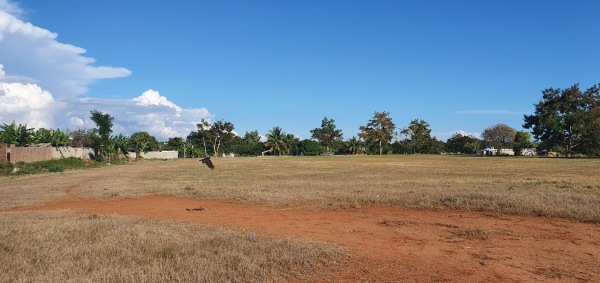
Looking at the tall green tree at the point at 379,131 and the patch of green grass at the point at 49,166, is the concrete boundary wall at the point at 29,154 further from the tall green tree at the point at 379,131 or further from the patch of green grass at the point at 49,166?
the tall green tree at the point at 379,131

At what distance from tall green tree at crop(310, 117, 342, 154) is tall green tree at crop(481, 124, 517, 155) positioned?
145ft

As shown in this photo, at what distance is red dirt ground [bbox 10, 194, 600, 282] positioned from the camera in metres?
6.04

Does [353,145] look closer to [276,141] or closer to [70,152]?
[276,141]

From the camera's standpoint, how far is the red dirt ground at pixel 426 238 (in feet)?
19.8

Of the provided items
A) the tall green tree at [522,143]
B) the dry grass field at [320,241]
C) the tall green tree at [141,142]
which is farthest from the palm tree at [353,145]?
the dry grass field at [320,241]

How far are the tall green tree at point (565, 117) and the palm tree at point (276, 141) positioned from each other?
65563mm

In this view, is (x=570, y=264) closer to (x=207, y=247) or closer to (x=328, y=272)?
(x=328, y=272)

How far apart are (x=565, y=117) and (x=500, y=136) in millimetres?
47011

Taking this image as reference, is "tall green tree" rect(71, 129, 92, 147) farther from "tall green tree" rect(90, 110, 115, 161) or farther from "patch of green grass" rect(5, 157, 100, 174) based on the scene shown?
"patch of green grass" rect(5, 157, 100, 174)

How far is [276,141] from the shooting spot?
391 feet

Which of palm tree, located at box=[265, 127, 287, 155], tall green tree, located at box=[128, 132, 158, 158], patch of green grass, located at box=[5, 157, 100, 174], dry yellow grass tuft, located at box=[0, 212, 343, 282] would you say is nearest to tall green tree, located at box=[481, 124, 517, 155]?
palm tree, located at box=[265, 127, 287, 155]

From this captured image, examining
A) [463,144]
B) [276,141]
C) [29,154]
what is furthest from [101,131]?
[463,144]

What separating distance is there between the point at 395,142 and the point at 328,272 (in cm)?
11475

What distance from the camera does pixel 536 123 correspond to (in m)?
76.4
